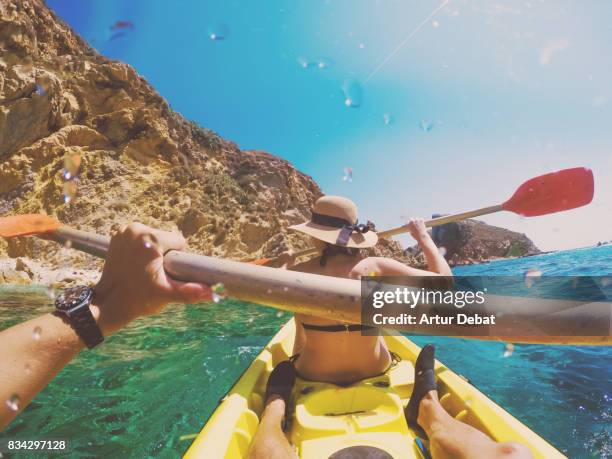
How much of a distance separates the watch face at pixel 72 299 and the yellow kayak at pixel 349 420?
42.4 inches

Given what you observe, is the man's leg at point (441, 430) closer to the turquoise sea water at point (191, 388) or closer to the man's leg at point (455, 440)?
the man's leg at point (455, 440)

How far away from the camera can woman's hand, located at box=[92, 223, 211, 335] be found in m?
0.78

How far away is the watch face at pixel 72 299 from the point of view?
799 mm

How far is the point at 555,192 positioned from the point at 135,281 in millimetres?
3470

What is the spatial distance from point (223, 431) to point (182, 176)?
697 inches

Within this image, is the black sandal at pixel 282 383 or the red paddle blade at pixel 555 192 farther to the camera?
the red paddle blade at pixel 555 192

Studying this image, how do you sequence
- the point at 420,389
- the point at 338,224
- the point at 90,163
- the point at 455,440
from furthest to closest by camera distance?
the point at 90,163, the point at 338,224, the point at 420,389, the point at 455,440

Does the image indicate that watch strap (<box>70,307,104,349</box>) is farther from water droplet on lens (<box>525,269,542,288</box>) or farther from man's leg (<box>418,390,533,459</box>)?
water droplet on lens (<box>525,269,542,288</box>)

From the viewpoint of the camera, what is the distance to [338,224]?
2.51 metres

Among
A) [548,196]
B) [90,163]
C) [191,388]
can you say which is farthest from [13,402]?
[90,163]

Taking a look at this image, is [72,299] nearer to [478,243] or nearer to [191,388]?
[191,388]

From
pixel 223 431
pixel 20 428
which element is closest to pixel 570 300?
pixel 223 431

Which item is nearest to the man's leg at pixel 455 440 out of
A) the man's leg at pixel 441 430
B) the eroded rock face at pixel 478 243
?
the man's leg at pixel 441 430

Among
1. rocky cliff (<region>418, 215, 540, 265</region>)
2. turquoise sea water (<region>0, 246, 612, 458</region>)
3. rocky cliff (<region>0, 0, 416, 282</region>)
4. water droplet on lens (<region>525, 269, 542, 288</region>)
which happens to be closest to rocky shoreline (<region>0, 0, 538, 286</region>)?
rocky cliff (<region>0, 0, 416, 282</region>)
